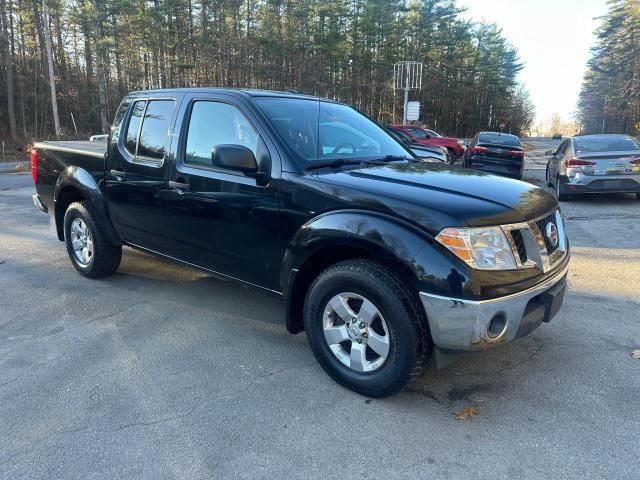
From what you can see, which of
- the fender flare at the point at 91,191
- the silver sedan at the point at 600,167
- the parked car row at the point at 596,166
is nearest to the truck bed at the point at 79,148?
the fender flare at the point at 91,191

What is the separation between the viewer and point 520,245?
282cm

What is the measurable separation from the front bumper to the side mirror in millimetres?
1457

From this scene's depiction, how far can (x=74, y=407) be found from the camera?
296 cm

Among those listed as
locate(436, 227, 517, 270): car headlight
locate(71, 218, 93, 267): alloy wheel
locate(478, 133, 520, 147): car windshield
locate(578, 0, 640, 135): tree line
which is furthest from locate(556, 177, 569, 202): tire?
locate(578, 0, 640, 135): tree line

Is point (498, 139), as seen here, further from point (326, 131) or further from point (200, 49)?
point (200, 49)

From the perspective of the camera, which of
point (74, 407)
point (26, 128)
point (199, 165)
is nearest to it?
point (74, 407)

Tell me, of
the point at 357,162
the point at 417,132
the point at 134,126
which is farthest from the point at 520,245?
the point at 417,132

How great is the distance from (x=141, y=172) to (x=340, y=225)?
221 cm

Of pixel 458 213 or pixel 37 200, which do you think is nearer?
pixel 458 213

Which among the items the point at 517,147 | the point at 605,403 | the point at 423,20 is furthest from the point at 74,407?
the point at 423,20

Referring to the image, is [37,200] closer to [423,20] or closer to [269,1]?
[269,1]

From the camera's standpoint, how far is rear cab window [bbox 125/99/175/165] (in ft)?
13.7

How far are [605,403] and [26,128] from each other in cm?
3842

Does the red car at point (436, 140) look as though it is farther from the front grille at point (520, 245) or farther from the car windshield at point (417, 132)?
the front grille at point (520, 245)
